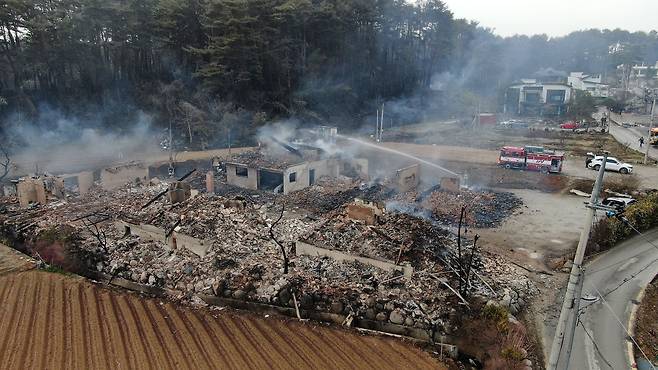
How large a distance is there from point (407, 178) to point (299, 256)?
409 inches

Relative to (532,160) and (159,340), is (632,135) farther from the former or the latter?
(159,340)

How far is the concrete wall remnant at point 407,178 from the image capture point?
23452mm

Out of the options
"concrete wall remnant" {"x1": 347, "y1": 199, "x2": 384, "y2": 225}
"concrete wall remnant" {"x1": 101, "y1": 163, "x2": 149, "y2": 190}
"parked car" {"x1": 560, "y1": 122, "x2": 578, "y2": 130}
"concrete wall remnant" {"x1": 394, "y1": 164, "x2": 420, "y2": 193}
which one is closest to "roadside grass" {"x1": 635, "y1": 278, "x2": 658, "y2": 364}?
"concrete wall remnant" {"x1": 347, "y1": 199, "x2": 384, "y2": 225}

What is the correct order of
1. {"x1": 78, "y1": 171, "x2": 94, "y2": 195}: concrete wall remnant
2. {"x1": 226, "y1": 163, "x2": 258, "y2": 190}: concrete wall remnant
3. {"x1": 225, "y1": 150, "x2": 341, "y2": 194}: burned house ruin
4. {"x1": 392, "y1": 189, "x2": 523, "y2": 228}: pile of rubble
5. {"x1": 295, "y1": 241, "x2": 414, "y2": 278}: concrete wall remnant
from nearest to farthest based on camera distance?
1. {"x1": 295, "y1": 241, "x2": 414, "y2": 278}: concrete wall remnant
2. {"x1": 392, "y1": 189, "x2": 523, "y2": 228}: pile of rubble
3. {"x1": 78, "y1": 171, "x2": 94, "y2": 195}: concrete wall remnant
4. {"x1": 225, "y1": 150, "x2": 341, "y2": 194}: burned house ruin
5. {"x1": 226, "y1": 163, "x2": 258, "y2": 190}: concrete wall remnant

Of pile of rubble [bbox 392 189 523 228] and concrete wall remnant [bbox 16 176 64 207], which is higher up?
concrete wall remnant [bbox 16 176 64 207]

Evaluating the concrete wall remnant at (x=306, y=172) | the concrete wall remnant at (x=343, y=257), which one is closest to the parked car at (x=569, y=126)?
the concrete wall remnant at (x=306, y=172)

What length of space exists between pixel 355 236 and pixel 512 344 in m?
6.21

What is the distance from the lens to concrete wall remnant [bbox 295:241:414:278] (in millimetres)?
13648

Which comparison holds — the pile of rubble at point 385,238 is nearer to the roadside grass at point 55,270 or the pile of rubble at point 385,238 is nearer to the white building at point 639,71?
the roadside grass at point 55,270

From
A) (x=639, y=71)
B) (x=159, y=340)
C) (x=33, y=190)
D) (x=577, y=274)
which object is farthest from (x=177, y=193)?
(x=639, y=71)

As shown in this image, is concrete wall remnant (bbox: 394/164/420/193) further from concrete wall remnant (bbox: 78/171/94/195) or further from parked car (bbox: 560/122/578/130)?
parked car (bbox: 560/122/578/130)

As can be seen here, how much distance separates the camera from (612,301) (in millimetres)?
12898

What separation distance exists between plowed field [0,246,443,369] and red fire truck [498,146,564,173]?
811 inches

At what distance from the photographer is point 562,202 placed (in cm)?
→ 2261
